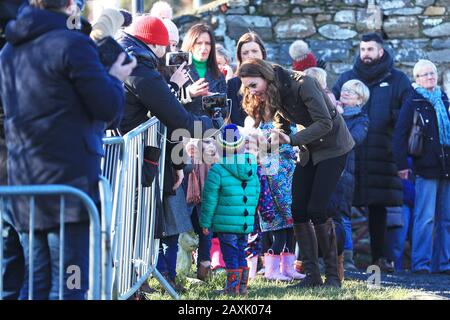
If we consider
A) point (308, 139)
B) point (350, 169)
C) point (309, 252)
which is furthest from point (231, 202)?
point (350, 169)

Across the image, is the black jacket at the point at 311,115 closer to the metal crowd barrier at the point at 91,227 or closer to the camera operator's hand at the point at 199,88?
the camera operator's hand at the point at 199,88

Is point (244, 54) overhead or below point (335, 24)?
below

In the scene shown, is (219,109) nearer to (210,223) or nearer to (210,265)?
(210,223)

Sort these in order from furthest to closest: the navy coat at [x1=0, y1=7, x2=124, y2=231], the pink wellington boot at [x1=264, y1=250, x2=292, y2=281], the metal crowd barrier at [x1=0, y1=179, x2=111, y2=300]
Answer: the pink wellington boot at [x1=264, y1=250, x2=292, y2=281]
the navy coat at [x1=0, y1=7, x2=124, y2=231]
the metal crowd barrier at [x1=0, y1=179, x2=111, y2=300]

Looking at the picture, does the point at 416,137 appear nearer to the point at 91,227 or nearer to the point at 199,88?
the point at 199,88

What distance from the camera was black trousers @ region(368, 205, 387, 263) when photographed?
9.79 m

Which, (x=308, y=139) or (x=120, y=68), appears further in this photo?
(x=308, y=139)

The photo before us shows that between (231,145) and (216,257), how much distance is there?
1.63 metres

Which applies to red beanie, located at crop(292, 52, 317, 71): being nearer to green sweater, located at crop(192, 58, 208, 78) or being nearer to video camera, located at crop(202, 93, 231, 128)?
green sweater, located at crop(192, 58, 208, 78)

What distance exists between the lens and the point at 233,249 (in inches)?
288

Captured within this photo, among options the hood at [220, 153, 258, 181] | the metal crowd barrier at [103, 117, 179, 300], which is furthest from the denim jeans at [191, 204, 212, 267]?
the metal crowd barrier at [103, 117, 179, 300]

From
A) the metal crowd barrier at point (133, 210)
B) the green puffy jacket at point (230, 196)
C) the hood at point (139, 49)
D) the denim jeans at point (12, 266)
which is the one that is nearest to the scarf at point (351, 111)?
the green puffy jacket at point (230, 196)

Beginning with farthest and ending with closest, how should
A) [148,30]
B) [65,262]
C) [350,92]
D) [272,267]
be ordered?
[350,92], [272,267], [148,30], [65,262]

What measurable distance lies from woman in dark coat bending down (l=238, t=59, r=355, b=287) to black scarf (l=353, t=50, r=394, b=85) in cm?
246
